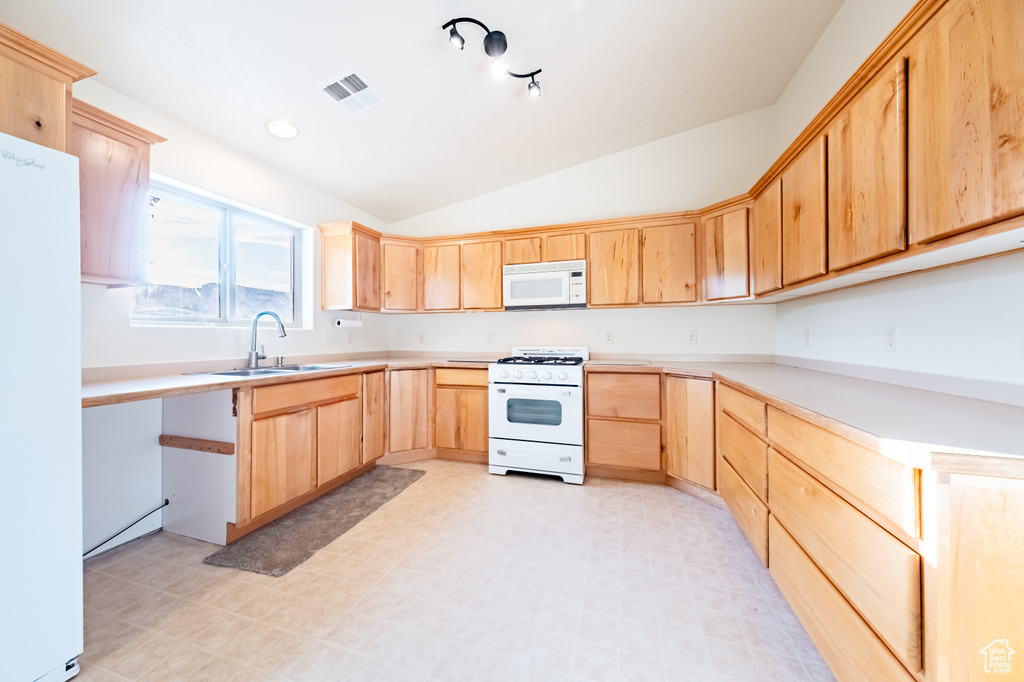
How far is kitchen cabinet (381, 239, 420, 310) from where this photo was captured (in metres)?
3.56

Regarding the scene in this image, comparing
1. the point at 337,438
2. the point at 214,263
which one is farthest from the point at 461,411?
the point at 214,263

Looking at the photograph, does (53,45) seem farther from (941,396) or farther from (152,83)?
(941,396)

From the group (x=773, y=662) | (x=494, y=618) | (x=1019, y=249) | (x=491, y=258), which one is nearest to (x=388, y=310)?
(x=491, y=258)

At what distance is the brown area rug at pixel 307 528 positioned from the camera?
1855 millimetres

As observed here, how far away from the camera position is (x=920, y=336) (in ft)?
4.96

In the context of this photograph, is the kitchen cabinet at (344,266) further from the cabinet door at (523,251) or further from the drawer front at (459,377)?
the cabinet door at (523,251)

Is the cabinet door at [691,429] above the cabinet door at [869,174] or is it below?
below

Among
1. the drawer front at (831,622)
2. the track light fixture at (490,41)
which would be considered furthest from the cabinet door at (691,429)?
the track light fixture at (490,41)

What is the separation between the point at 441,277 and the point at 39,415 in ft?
9.13

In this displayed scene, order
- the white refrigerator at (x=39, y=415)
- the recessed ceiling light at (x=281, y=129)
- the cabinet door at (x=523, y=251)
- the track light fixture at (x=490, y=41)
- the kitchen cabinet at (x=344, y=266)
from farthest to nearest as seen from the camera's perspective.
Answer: the cabinet door at (x=523, y=251) → the kitchen cabinet at (x=344, y=266) → the recessed ceiling light at (x=281, y=129) → the track light fixture at (x=490, y=41) → the white refrigerator at (x=39, y=415)

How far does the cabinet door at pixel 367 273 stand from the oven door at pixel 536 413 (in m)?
1.45

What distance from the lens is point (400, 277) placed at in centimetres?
361

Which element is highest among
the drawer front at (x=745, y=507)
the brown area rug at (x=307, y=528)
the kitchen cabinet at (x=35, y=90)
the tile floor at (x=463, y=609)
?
the kitchen cabinet at (x=35, y=90)

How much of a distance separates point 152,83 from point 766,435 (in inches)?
142
